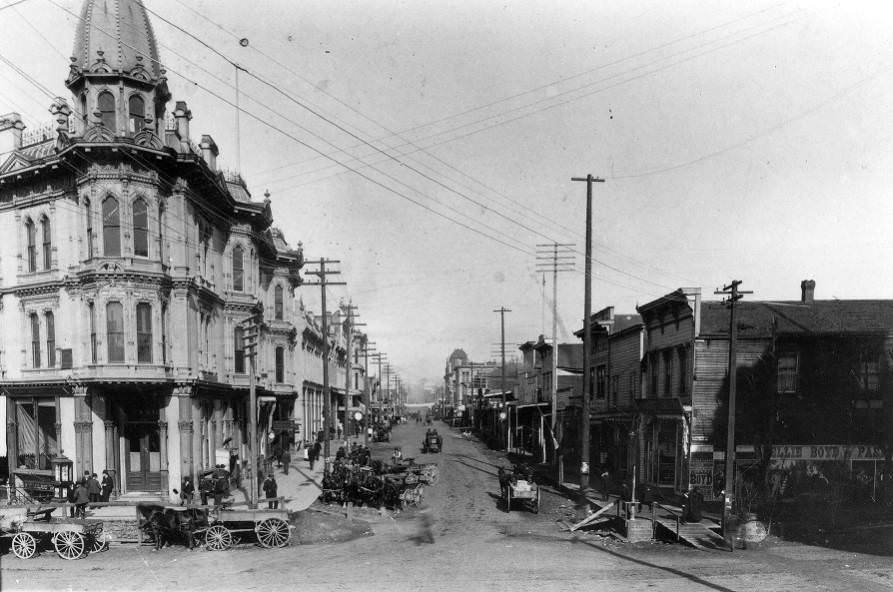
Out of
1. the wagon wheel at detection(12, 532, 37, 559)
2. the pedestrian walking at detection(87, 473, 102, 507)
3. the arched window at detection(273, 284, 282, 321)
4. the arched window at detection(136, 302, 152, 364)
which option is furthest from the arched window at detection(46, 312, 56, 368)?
the arched window at detection(273, 284, 282, 321)

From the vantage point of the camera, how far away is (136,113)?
24.1 m

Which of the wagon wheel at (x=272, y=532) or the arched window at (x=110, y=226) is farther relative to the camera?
the arched window at (x=110, y=226)

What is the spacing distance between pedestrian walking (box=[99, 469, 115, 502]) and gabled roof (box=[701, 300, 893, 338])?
24.4 metres

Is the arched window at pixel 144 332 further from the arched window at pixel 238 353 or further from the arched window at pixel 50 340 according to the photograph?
the arched window at pixel 238 353

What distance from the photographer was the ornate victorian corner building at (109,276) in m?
23.2

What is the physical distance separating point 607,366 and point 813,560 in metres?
21.5

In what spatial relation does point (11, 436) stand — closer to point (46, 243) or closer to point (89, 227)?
point (46, 243)

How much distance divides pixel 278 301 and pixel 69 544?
1013 inches

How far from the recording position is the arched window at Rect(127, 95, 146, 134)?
24.0m

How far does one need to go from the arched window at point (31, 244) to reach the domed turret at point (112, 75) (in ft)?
16.6

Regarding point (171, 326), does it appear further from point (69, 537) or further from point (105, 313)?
point (69, 537)

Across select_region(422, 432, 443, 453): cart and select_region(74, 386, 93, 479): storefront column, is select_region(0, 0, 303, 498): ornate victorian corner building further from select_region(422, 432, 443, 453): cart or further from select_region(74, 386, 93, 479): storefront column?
select_region(422, 432, 443, 453): cart

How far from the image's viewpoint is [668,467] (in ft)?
95.6

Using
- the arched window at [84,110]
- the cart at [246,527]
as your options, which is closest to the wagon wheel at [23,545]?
the cart at [246,527]
